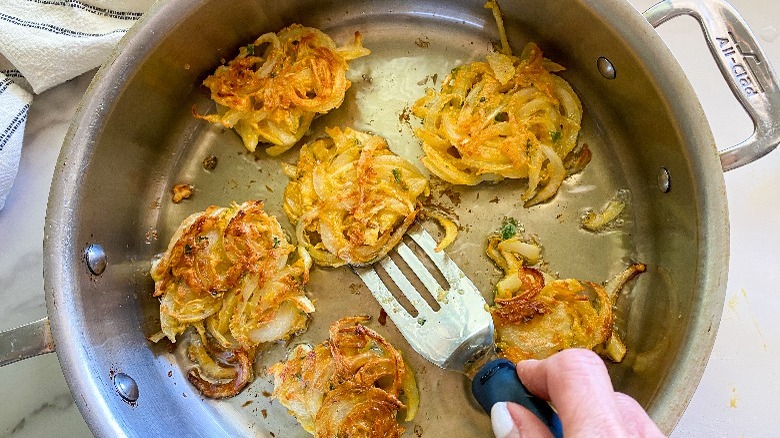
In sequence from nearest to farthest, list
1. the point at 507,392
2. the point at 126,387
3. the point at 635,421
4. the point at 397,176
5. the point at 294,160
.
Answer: the point at 635,421 → the point at 507,392 → the point at 126,387 → the point at 397,176 → the point at 294,160

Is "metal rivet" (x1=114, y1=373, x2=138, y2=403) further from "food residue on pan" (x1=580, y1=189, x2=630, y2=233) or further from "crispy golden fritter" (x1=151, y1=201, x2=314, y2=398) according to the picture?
"food residue on pan" (x1=580, y1=189, x2=630, y2=233)

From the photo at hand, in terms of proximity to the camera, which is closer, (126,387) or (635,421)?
(635,421)

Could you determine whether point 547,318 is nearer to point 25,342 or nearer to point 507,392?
point 507,392

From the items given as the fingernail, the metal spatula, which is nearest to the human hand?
the fingernail

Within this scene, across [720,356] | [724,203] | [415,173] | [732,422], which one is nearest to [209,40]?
[415,173]

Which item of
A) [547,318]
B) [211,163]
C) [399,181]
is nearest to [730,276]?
[547,318]

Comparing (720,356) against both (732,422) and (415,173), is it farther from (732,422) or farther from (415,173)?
(415,173)
